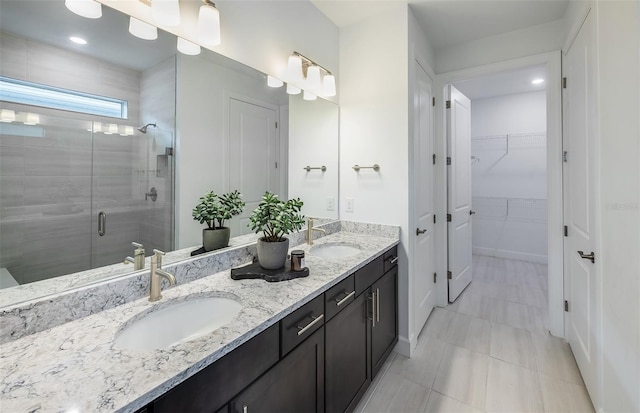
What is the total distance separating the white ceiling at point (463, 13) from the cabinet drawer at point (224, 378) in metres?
2.25

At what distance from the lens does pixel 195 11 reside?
132 cm

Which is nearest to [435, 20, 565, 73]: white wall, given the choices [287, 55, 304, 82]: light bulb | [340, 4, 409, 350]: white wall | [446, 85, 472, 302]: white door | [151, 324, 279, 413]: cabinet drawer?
[446, 85, 472, 302]: white door

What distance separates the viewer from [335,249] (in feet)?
6.62

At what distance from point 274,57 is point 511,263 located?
14.7ft

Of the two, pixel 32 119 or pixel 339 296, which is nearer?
pixel 32 119

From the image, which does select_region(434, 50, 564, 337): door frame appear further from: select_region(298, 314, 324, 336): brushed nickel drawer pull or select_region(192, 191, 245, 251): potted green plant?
select_region(192, 191, 245, 251): potted green plant

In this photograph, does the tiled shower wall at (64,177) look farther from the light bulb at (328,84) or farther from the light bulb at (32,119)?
the light bulb at (328,84)

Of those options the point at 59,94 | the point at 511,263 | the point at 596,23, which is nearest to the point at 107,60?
the point at 59,94

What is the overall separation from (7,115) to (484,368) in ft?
8.92

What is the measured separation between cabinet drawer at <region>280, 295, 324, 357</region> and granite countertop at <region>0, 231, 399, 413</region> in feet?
0.13

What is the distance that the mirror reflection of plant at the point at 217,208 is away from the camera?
1397mm

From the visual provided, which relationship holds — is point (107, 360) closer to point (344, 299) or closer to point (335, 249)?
point (344, 299)

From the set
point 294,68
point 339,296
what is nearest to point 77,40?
point 294,68

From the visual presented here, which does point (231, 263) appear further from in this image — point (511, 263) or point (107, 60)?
point (511, 263)
